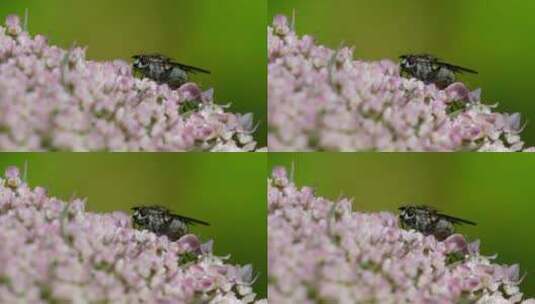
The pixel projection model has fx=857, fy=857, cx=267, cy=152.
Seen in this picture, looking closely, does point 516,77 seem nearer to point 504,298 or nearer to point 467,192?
point 467,192

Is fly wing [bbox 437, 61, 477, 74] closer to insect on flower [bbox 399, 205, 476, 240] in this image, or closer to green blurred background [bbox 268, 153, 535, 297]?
green blurred background [bbox 268, 153, 535, 297]

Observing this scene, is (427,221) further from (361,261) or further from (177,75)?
(177,75)

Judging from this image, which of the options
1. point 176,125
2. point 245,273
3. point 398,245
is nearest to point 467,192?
point 398,245

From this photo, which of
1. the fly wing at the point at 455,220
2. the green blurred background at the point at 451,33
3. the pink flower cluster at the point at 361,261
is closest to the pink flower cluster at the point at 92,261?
the pink flower cluster at the point at 361,261

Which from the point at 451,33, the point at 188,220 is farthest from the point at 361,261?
the point at 451,33

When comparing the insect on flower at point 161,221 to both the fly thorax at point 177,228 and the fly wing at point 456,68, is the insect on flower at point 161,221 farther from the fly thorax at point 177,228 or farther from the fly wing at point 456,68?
the fly wing at point 456,68

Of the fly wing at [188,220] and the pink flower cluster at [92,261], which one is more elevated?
the fly wing at [188,220]
